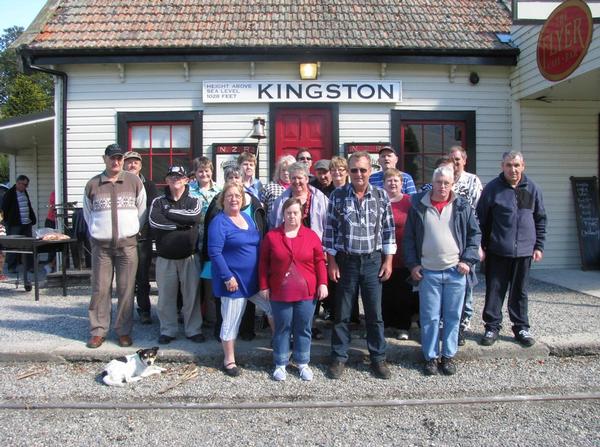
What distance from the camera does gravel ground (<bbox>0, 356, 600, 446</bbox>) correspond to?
3473 millimetres

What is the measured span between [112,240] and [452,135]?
21.0 ft

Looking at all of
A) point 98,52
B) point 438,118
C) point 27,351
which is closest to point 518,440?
point 27,351

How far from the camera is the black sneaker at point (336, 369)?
14.6 ft

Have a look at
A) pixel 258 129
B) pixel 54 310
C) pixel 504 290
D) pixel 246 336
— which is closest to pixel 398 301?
pixel 504 290

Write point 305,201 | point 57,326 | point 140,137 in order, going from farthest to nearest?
point 140,137, point 57,326, point 305,201

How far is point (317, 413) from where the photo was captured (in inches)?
151

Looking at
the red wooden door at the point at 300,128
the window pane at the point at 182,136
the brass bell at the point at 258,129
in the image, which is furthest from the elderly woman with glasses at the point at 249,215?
the window pane at the point at 182,136

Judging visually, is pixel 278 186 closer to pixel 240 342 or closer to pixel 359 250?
pixel 359 250

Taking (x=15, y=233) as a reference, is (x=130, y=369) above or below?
below

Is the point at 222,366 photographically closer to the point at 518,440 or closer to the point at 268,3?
the point at 518,440

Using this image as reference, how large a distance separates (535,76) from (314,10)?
12.9ft

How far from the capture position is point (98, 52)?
8625mm

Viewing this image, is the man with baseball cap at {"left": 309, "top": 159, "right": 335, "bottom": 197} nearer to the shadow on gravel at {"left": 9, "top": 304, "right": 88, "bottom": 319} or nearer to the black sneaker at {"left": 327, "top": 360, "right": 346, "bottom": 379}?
the black sneaker at {"left": 327, "top": 360, "right": 346, "bottom": 379}

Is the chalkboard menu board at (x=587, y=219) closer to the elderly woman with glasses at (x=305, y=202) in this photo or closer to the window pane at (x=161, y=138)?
the elderly woman with glasses at (x=305, y=202)
